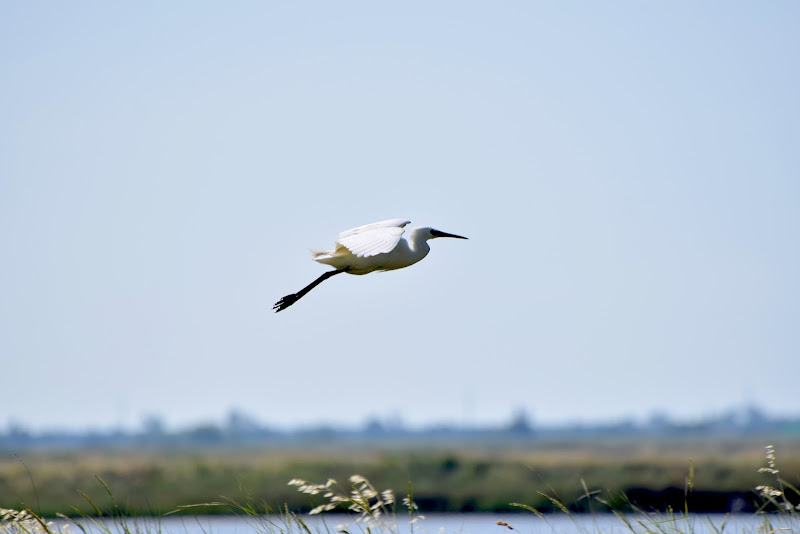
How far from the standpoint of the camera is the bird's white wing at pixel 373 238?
722cm

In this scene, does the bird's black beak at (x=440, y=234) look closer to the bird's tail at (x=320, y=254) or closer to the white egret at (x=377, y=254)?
the white egret at (x=377, y=254)

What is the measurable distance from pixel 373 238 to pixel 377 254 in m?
0.23

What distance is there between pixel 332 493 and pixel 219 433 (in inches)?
4602

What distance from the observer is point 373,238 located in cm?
755

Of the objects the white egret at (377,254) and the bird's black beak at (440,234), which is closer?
the white egret at (377,254)

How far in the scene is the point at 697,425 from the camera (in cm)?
13375

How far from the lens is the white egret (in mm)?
7652

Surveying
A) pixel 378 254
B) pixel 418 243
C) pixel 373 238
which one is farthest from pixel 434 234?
pixel 373 238

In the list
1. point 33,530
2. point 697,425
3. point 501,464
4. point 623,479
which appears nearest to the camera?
point 33,530

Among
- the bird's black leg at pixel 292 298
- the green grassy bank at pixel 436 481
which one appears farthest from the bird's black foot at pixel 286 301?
the green grassy bank at pixel 436 481

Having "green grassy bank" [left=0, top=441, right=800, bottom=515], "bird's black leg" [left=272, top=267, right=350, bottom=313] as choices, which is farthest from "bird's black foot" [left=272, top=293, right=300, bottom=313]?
"green grassy bank" [left=0, top=441, right=800, bottom=515]

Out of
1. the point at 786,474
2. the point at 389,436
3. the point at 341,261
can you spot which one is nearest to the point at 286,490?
the point at 786,474

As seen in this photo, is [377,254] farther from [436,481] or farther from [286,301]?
[436,481]

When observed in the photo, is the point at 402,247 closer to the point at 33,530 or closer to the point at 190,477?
the point at 33,530
